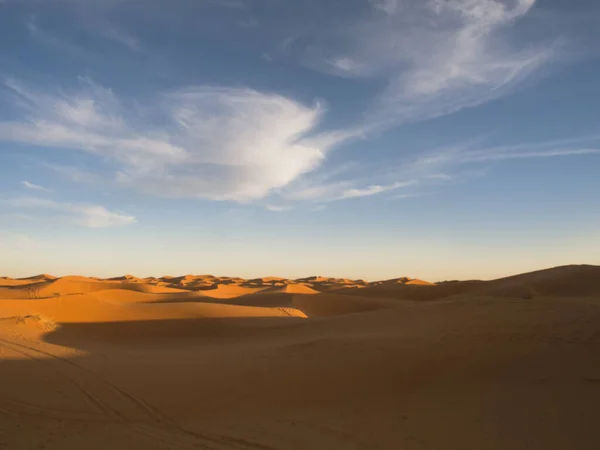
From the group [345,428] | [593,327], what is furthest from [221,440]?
[593,327]

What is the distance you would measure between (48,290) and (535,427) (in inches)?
1434

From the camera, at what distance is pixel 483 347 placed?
346 inches

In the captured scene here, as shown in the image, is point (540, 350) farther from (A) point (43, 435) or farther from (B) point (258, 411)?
(A) point (43, 435)

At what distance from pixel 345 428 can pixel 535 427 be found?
108 inches

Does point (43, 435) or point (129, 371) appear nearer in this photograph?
point (43, 435)

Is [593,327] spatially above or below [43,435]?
above

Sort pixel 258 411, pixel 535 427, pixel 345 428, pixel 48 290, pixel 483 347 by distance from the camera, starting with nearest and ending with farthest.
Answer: pixel 535 427, pixel 345 428, pixel 258 411, pixel 483 347, pixel 48 290

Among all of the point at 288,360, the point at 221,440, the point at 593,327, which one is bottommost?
the point at 221,440

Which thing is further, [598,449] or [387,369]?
[387,369]

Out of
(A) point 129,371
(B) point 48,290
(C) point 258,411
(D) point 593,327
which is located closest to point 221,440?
(C) point 258,411

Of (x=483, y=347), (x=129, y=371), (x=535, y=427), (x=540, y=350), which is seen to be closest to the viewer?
(x=535, y=427)

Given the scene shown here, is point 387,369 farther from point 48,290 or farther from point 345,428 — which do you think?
point 48,290

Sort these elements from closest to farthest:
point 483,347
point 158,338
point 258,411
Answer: point 258,411 < point 483,347 < point 158,338

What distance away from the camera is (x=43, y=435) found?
256 inches
